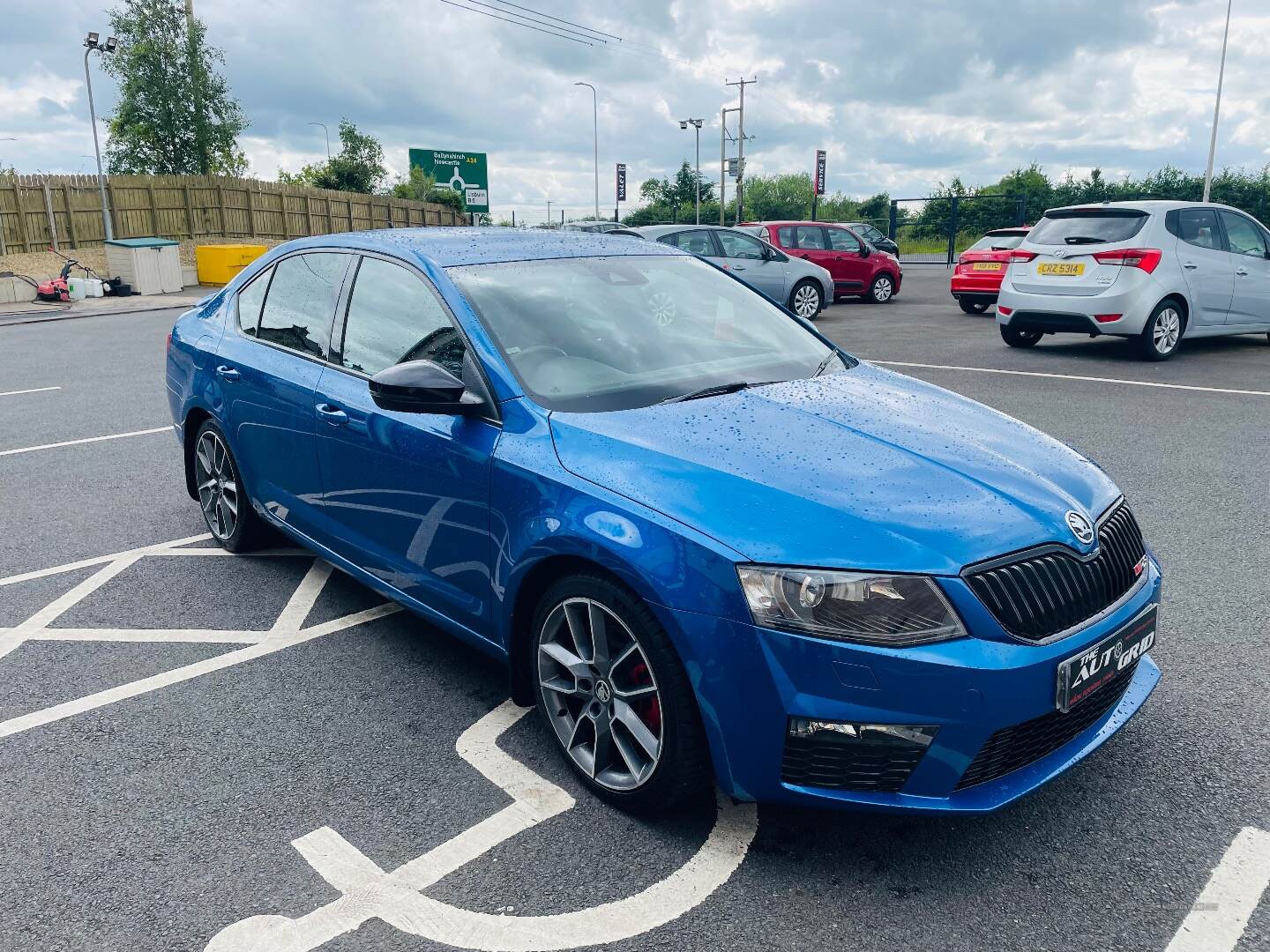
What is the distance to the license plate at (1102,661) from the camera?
7.95 ft

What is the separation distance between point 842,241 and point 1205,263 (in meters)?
9.07

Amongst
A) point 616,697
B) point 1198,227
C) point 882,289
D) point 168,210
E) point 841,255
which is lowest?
point 882,289

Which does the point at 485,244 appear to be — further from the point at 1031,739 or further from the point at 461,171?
the point at 461,171

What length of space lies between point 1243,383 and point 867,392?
316 inches

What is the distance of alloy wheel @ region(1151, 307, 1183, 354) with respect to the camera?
11031 mm

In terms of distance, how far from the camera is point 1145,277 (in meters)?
10.6

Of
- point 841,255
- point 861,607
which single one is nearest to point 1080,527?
point 861,607

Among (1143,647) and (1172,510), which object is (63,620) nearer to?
(1143,647)

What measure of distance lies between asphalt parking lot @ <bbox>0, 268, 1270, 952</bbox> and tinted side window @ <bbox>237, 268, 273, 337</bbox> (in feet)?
3.72

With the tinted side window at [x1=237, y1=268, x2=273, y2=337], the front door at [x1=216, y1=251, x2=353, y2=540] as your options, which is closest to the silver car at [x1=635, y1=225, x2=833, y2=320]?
the tinted side window at [x1=237, y1=268, x2=273, y2=337]

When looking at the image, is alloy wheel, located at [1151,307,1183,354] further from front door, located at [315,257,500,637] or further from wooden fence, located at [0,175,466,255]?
wooden fence, located at [0,175,466,255]

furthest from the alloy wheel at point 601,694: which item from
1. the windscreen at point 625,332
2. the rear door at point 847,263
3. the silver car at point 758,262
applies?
the rear door at point 847,263

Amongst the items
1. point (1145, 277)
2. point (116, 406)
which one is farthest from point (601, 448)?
point (1145, 277)

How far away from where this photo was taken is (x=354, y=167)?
2285 inches
